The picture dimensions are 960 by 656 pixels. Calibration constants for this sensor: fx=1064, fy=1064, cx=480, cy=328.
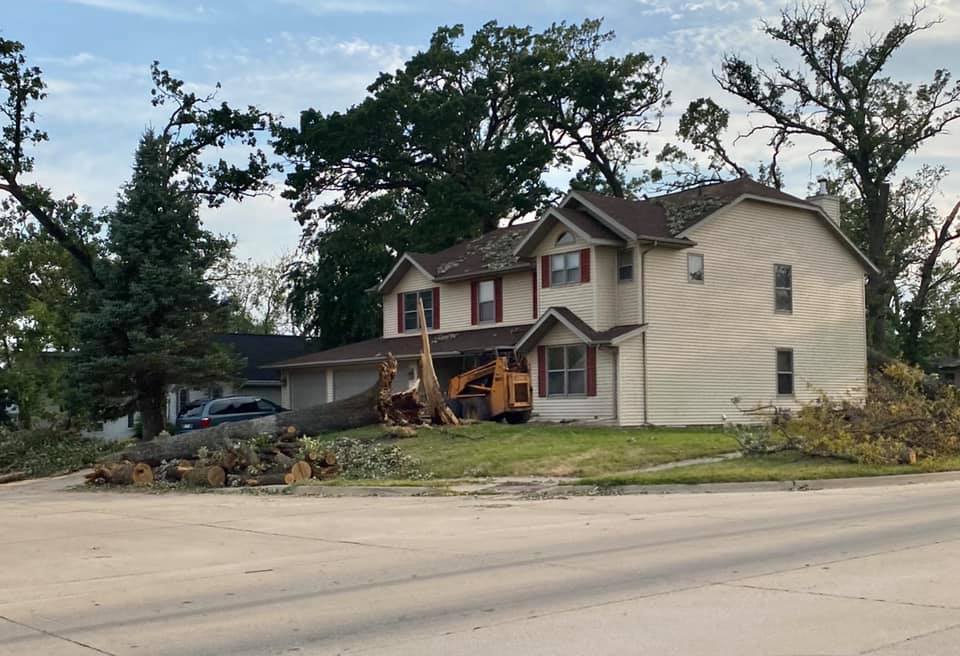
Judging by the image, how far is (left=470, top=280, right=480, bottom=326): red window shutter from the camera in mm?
39000

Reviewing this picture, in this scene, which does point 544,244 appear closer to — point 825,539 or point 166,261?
point 166,261

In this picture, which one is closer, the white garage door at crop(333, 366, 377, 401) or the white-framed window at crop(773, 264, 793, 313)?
the white-framed window at crop(773, 264, 793, 313)

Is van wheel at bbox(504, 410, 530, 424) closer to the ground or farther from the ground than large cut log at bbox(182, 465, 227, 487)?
farther from the ground

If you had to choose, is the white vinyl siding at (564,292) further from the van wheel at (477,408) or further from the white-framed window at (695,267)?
the van wheel at (477,408)

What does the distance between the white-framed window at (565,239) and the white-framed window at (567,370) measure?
3350 millimetres

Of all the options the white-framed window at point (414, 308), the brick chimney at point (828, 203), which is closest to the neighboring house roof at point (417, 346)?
the white-framed window at point (414, 308)

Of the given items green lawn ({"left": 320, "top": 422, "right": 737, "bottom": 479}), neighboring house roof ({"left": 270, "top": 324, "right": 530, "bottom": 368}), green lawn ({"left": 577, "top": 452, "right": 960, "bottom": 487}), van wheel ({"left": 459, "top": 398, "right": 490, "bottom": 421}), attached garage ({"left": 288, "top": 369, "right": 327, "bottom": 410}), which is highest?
neighboring house roof ({"left": 270, "top": 324, "right": 530, "bottom": 368})

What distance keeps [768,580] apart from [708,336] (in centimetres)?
2559

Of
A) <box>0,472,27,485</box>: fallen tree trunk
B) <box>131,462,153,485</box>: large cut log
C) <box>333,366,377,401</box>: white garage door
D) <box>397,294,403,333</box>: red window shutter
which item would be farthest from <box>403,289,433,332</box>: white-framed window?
<box>131,462,153,485</box>: large cut log

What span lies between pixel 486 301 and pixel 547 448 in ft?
48.1

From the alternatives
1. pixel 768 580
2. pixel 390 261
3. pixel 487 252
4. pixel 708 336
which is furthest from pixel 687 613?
pixel 390 261

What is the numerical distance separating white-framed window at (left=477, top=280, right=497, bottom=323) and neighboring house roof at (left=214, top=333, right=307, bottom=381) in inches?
646

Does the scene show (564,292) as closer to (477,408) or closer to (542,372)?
(542,372)

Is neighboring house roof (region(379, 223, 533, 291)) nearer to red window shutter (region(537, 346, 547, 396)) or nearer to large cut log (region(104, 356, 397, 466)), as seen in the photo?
red window shutter (region(537, 346, 547, 396))
